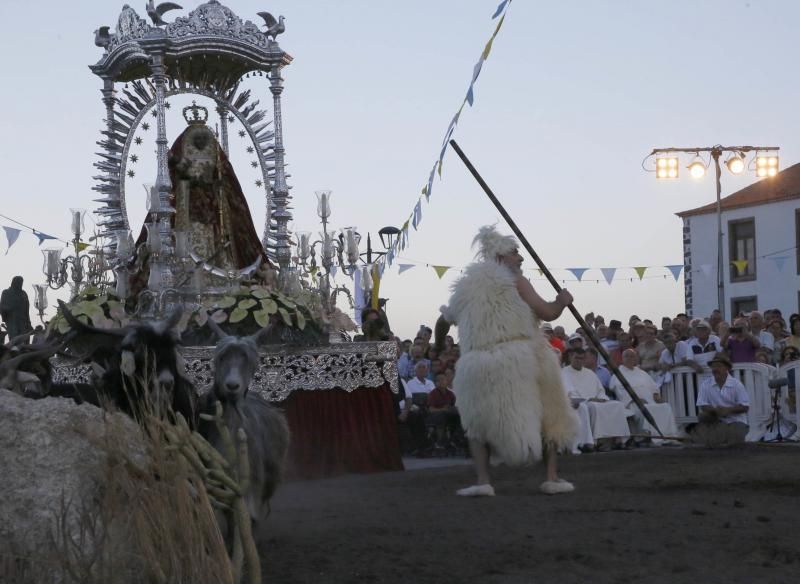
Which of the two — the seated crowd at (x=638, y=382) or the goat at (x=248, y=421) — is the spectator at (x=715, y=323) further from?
the goat at (x=248, y=421)

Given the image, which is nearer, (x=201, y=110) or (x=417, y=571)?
(x=417, y=571)

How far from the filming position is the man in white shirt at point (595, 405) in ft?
52.2

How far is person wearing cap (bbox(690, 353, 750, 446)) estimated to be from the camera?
1505cm

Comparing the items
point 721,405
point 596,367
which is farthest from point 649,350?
point 721,405

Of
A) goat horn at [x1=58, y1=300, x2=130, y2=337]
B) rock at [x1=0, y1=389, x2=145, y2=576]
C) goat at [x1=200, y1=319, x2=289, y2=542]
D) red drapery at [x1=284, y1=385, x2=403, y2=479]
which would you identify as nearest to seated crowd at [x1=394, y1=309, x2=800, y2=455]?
red drapery at [x1=284, y1=385, x2=403, y2=479]

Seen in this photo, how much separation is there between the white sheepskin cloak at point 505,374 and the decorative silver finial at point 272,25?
5.45 m

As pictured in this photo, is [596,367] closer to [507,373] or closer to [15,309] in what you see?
[507,373]

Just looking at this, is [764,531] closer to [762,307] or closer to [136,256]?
[136,256]

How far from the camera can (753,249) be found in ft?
165

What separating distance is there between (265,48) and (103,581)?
1081cm

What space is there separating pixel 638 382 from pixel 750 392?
55.5 inches

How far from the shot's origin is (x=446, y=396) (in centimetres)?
1669

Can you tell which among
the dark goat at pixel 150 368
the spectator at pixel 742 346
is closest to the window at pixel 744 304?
the spectator at pixel 742 346

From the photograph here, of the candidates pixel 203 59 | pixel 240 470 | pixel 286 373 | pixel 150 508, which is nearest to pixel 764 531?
Answer: pixel 240 470
